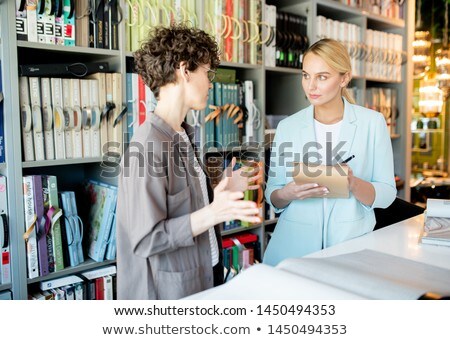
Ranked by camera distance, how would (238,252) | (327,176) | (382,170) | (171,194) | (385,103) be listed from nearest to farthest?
1. (171,194)
2. (327,176)
3. (382,170)
4. (238,252)
5. (385,103)

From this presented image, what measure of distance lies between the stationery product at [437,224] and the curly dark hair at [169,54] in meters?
0.88

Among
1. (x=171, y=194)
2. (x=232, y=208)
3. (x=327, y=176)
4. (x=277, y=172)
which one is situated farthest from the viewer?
(x=277, y=172)

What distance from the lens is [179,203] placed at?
1225 millimetres

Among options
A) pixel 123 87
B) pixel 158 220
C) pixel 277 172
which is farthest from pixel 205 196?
pixel 123 87

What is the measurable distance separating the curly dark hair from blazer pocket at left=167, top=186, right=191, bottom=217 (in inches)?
12.9

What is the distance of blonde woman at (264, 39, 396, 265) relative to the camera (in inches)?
68.1

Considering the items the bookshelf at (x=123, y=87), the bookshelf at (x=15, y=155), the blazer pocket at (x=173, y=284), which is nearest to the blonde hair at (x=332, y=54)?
the bookshelf at (x=123, y=87)

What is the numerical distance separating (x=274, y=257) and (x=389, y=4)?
8.29 ft

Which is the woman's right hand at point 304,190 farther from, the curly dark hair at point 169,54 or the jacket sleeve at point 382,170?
the curly dark hair at point 169,54

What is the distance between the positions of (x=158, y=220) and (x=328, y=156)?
88 cm

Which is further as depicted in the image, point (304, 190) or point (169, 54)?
point (304, 190)

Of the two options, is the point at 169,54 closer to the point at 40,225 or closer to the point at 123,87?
the point at 123,87

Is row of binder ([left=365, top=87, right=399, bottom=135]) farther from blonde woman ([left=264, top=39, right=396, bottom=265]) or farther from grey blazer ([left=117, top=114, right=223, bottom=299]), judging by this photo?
grey blazer ([left=117, top=114, right=223, bottom=299])

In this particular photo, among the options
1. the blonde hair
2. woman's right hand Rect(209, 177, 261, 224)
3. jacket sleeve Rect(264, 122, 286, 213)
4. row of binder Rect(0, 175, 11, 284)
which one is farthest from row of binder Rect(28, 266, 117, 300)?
the blonde hair
